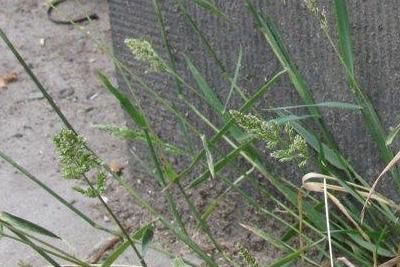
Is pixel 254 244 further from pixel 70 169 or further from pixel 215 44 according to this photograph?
pixel 70 169

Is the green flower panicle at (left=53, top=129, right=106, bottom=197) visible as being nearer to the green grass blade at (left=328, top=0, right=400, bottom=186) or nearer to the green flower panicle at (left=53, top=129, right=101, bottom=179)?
the green flower panicle at (left=53, top=129, right=101, bottom=179)

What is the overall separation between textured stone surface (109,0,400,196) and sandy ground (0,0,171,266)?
15.8 inches

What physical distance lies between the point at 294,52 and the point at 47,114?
4.40 ft

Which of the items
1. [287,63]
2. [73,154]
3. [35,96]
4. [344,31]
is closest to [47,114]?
[35,96]

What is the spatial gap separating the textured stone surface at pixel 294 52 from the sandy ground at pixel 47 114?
402 millimetres

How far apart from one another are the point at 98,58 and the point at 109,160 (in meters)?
0.81

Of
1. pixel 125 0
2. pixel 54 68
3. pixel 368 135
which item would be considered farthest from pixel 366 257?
pixel 54 68

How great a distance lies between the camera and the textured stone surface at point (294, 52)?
7.69 feet

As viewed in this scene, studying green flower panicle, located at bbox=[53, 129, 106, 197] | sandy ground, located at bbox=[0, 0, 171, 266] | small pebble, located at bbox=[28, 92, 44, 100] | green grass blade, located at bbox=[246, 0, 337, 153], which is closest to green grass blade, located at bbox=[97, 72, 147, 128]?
green flower panicle, located at bbox=[53, 129, 106, 197]

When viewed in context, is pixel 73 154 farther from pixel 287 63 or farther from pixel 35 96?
pixel 35 96

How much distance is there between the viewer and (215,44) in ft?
9.21

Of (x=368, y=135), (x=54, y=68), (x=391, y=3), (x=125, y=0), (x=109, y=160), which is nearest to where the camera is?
(x=391, y=3)

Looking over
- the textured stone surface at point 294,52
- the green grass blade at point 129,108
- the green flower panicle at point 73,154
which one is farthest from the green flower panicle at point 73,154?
the textured stone surface at point 294,52

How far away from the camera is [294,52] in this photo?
2.58 m
